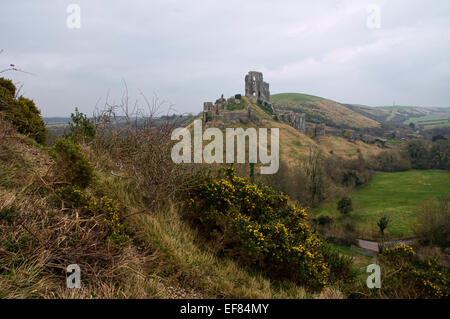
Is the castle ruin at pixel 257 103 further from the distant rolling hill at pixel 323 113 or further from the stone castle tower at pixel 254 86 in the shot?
the distant rolling hill at pixel 323 113

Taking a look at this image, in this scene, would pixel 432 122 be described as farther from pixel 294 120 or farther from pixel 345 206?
pixel 345 206

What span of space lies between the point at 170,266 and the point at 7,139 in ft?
14.0

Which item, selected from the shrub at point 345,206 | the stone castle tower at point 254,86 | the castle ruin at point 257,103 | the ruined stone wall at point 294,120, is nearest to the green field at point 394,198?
the shrub at point 345,206

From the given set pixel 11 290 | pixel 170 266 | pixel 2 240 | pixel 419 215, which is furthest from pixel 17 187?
pixel 419 215

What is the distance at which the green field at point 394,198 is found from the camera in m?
28.0

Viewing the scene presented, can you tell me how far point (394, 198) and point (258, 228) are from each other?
144 ft

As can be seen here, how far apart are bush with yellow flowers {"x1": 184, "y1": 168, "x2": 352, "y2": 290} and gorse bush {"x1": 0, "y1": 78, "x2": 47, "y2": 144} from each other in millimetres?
5093

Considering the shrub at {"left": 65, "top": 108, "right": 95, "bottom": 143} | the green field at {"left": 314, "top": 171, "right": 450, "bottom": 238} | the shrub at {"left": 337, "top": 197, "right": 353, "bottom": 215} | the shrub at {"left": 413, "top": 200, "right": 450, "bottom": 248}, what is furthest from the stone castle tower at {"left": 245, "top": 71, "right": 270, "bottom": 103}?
the shrub at {"left": 65, "top": 108, "right": 95, "bottom": 143}

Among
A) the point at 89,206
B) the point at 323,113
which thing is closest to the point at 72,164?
the point at 89,206

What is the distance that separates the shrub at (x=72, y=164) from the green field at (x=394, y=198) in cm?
2839

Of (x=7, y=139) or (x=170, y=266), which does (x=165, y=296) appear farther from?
(x=7, y=139)

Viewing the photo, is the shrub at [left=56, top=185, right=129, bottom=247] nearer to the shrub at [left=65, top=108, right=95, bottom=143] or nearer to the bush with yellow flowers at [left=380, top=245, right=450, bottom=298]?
the shrub at [left=65, top=108, right=95, bottom=143]

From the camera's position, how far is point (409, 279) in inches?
184

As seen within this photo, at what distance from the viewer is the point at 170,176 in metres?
5.07
